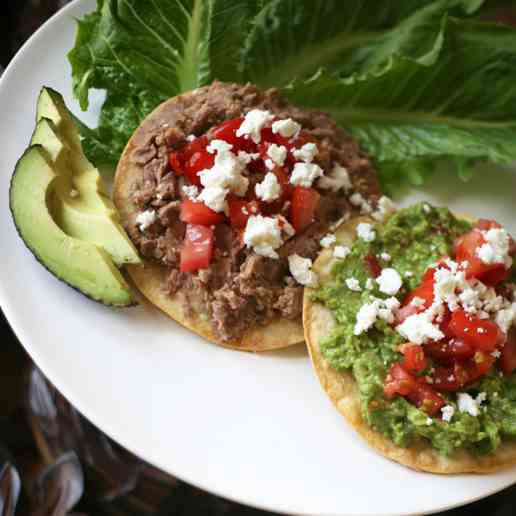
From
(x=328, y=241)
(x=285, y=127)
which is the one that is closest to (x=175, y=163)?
(x=285, y=127)

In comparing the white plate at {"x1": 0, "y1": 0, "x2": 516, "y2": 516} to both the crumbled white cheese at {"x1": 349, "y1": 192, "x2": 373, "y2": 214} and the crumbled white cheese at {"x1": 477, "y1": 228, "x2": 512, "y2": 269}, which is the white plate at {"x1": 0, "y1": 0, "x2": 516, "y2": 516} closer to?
the crumbled white cheese at {"x1": 349, "y1": 192, "x2": 373, "y2": 214}

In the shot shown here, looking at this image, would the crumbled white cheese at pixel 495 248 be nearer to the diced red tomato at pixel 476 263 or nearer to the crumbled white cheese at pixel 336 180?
the diced red tomato at pixel 476 263

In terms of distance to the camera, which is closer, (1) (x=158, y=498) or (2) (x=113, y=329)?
(2) (x=113, y=329)

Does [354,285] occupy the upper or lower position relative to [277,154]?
lower

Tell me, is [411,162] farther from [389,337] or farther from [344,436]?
[344,436]

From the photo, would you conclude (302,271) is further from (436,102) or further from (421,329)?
(436,102)

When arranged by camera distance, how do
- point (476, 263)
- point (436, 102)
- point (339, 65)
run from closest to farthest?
point (476, 263)
point (436, 102)
point (339, 65)

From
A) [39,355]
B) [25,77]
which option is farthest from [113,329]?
[25,77]
